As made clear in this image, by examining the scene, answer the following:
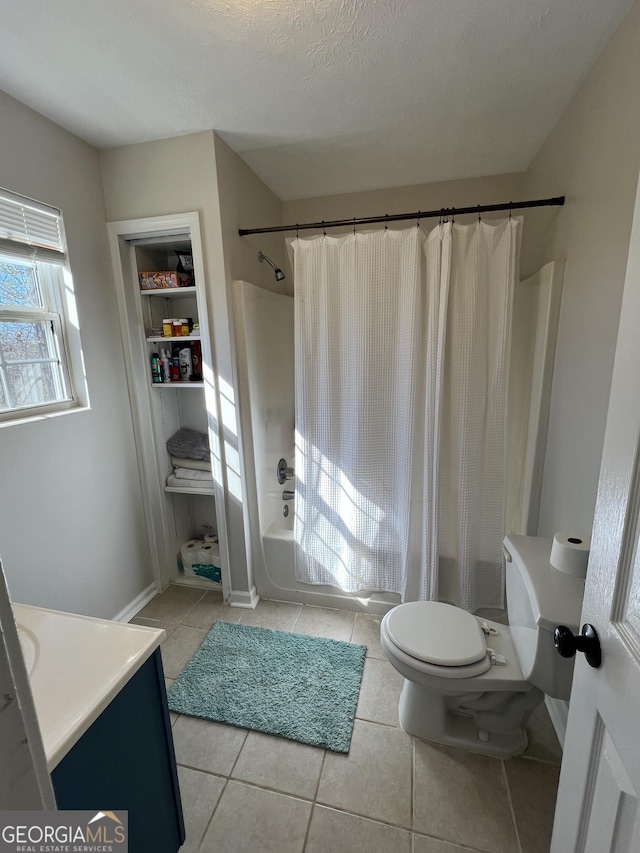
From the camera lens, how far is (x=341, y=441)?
1954mm

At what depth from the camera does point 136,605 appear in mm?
2188

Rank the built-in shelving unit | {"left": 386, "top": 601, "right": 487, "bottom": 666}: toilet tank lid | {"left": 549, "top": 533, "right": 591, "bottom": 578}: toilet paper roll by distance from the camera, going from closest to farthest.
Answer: {"left": 549, "top": 533, "right": 591, "bottom": 578}: toilet paper roll → {"left": 386, "top": 601, "right": 487, "bottom": 666}: toilet tank lid → the built-in shelving unit

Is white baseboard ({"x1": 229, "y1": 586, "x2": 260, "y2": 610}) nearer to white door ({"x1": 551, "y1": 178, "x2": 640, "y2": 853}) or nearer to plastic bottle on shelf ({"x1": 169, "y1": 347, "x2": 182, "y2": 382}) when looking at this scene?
plastic bottle on shelf ({"x1": 169, "y1": 347, "x2": 182, "y2": 382})

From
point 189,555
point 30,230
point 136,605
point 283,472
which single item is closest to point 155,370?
point 30,230

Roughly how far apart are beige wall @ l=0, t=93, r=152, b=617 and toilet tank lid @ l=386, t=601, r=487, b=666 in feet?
4.88

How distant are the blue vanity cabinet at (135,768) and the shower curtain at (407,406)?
1.18 metres

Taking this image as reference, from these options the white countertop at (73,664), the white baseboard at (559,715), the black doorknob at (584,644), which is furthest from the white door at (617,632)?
the white countertop at (73,664)

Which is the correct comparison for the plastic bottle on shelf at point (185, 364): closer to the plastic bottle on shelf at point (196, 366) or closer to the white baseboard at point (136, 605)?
the plastic bottle on shelf at point (196, 366)

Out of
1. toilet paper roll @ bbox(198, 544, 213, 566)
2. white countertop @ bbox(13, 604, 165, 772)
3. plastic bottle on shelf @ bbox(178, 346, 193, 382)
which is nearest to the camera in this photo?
→ white countertop @ bbox(13, 604, 165, 772)

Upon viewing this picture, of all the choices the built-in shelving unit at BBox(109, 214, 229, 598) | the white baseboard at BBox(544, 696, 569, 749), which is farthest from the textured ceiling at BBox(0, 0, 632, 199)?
the white baseboard at BBox(544, 696, 569, 749)

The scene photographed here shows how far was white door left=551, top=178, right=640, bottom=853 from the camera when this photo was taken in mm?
603

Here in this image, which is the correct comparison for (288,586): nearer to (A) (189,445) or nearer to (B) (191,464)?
(B) (191,464)

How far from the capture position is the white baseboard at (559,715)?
144 centimetres

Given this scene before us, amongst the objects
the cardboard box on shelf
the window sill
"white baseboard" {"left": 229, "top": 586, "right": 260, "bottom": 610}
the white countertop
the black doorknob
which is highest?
the cardboard box on shelf
